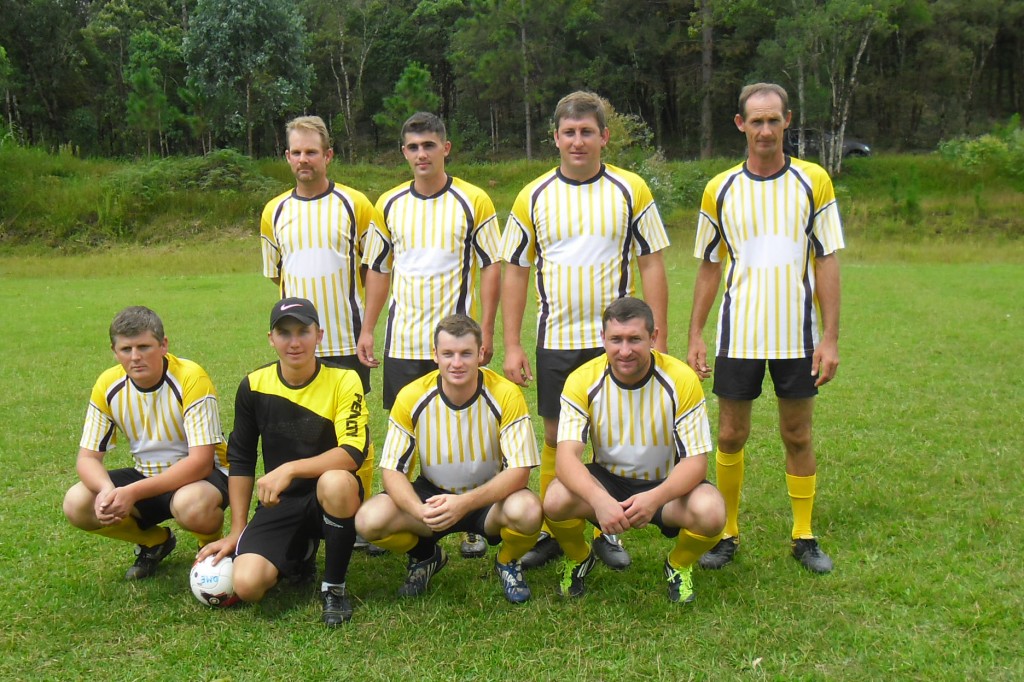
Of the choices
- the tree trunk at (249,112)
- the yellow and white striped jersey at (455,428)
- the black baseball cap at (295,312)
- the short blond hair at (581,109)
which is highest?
the tree trunk at (249,112)

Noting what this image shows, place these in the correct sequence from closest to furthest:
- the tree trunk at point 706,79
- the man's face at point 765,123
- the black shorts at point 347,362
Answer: the man's face at point 765,123
the black shorts at point 347,362
the tree trunk at point 706,79

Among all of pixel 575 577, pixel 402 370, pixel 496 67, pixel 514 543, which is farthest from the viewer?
pixel 496 67

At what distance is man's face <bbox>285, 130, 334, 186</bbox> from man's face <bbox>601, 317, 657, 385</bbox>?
1716mm

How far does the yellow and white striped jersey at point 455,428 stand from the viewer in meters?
3.66

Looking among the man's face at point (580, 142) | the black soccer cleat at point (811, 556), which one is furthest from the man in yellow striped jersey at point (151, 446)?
the black soccer cleat at point (811, 556)

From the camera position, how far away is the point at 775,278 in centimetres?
385

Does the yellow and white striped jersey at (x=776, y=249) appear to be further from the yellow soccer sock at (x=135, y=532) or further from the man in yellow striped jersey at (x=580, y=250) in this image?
the yellow soccer sock at (x=135, y=532)

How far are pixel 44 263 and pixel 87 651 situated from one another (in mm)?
19778

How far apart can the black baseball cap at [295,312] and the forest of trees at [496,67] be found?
28.4m

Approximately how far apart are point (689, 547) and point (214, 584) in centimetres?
197

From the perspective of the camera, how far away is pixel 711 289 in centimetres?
415

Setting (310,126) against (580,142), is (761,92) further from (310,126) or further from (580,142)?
(310,126)

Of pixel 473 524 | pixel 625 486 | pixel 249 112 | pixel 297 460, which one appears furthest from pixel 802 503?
pixel 249 112

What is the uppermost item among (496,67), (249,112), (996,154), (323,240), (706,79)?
(496,67)
